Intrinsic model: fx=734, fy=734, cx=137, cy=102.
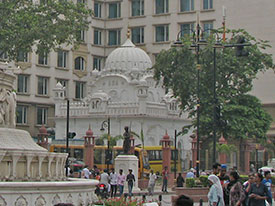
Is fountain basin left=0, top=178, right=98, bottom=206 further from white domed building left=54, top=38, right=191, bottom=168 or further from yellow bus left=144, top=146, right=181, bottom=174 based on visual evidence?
white domed building left=54, top=38, right=191, bottom=168

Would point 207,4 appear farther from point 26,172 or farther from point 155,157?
point 26,172

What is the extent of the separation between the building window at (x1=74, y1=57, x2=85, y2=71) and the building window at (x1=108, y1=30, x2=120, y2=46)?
4.60m

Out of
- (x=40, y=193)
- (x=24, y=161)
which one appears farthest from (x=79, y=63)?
(x=40, y=193)

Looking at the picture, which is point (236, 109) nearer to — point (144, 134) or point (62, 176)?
point (144, 134)

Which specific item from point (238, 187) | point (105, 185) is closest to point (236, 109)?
point (105, 185)

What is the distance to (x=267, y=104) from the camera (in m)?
67.4

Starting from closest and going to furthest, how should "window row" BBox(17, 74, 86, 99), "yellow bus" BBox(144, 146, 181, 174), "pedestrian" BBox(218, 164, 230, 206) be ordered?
"pedestrian" BBox(218, 164, 230, 206) → "yellow bus" BBox(144, 146, 181, 174) → "window row" BBox(17, 74, 86, 99)

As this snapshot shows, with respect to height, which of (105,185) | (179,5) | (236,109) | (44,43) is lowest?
(105,185)

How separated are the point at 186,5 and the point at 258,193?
191 ft

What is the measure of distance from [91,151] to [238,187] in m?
34.9

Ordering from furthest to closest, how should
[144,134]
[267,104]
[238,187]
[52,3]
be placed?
1. [267,104]
2. [144,134]
3. [52,3]
4. [238,187]

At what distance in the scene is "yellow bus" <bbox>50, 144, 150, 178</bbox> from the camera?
54.5m

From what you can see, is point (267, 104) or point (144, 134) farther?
point (267, 104)

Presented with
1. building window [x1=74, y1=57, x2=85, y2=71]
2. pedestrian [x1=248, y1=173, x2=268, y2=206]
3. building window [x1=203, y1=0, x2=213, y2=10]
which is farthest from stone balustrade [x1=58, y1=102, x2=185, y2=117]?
pedestrian [x1=248, y1=173, x2=268, y2=206]
